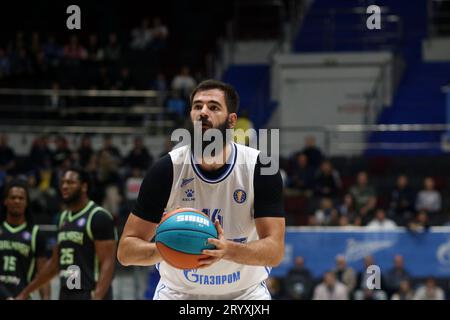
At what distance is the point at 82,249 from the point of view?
798 cm

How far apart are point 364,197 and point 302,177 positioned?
1.26 metres

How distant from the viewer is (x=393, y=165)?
17.5 m

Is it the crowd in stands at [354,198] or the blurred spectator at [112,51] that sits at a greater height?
the blurred spectator at [112,51]

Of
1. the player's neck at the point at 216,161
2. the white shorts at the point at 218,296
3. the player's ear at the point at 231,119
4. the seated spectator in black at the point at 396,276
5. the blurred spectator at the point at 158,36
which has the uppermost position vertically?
the blurred spectator at the point at 158,36

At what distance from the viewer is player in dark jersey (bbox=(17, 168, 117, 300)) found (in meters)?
7.92

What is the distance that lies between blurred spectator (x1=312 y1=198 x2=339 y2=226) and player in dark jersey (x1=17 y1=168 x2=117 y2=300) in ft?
23.2

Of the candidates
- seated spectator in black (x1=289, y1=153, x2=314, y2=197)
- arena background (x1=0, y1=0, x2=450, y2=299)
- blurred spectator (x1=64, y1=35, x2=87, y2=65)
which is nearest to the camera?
arena background (x1=0, y1=0, x2=450, y2=299)

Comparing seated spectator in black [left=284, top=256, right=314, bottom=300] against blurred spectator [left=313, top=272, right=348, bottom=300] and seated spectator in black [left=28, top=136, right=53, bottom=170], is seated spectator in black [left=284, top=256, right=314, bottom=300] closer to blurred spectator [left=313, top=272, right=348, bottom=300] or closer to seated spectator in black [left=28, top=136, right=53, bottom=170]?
blurred spectator [left=313, top=272, right=348, bottom=300]

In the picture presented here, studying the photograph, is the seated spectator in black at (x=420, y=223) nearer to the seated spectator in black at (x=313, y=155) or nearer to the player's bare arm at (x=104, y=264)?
the seated spectator in black at (x=313, y=155)

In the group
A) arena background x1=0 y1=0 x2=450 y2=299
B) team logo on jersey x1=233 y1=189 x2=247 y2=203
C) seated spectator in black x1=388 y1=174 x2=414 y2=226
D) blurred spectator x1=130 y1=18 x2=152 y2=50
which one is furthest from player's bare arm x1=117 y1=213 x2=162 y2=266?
blurred spectator x1=130 y1=18 x2=152 y2=50

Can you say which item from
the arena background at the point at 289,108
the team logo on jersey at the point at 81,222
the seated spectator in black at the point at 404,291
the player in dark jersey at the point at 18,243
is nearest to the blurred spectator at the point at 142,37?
the arena background at the point at 289,108

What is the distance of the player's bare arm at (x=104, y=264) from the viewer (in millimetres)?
7781

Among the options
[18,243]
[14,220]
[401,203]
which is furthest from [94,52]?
[18,243]

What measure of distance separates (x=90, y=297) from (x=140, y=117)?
489 inches
